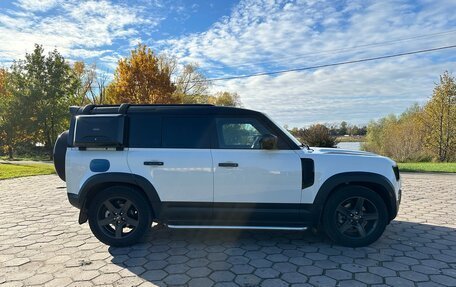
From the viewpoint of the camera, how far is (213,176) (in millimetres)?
3916

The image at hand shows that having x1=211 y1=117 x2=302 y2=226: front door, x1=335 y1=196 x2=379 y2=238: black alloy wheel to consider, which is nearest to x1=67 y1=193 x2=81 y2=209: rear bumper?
x1=211 y1=117 x2=302 y2=226: front door

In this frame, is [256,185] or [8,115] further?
[8,115]

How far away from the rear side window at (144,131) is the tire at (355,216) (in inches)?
98.2

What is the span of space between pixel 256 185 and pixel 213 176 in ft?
1.89

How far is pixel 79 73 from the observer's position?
1628 inches

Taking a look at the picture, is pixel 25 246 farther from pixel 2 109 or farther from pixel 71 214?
pixel 2 109

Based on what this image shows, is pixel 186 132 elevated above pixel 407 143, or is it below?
below

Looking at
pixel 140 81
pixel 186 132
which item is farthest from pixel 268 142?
pixel 140 81

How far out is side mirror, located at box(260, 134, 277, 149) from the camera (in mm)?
3820

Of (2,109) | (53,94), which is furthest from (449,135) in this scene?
(2,109)

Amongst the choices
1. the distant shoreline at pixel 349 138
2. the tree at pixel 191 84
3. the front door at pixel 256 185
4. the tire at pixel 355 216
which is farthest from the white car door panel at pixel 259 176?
the tree at pixel 191 84

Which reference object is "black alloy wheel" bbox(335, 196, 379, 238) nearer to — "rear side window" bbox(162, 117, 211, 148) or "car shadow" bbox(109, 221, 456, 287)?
"car shadow" bbox(109, 221, 456, 287)

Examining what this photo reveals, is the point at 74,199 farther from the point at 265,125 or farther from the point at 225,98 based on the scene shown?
the point at 225,98

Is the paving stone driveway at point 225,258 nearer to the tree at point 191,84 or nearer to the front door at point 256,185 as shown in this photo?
the front door at point 256,185
